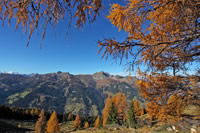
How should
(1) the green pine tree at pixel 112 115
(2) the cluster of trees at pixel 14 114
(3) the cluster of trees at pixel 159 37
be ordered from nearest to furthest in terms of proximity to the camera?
(3) the cluster of trees at pixel 159 37, (1) the green pine tree at pixel 112 115, (2) the cluster of trees at pixel 14 114

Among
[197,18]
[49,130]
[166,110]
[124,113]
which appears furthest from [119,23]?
[49,130]

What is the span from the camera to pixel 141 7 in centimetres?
239

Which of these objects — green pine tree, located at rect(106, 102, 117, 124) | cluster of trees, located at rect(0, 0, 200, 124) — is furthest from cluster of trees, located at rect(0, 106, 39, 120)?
cluster of trees, located at rect(0, 0, 200, 124)

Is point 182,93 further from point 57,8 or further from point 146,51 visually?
point 57,8

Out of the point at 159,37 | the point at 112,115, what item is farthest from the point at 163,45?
the point at 112,115

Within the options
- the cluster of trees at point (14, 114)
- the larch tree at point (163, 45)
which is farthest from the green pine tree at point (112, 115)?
the cluster of trees at point (14, 114)

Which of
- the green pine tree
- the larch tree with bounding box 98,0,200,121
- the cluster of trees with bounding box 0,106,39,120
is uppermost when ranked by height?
the larch tree with bounding box 98,0,200,121

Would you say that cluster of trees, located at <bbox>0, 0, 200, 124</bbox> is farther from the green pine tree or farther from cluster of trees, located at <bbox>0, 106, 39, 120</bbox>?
cluster of trees, located at <bbox>0, 106, 39, 120</bbox>

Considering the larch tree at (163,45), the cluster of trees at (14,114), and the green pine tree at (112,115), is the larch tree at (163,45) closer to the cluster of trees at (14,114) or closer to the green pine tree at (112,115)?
the green pine tree at (112,115)

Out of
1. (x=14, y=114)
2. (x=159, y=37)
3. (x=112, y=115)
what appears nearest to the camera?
(x=159, y=37)

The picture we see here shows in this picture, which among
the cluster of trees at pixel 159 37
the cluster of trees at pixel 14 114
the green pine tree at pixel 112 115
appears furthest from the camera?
the cluster of trees at pixel 14 114

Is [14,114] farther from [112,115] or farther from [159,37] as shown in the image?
[159,37]

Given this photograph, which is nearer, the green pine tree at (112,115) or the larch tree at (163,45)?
the larch tree at (163,45)

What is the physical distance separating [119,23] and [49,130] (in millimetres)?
44193
